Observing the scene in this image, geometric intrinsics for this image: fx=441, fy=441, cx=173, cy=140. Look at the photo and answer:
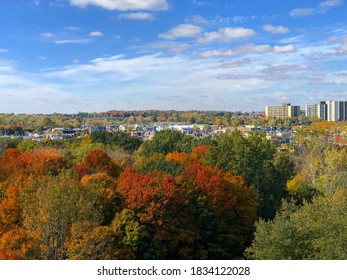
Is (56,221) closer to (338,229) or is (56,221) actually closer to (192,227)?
(192,227)

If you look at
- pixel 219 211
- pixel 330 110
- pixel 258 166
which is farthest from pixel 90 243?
pixel 330 110

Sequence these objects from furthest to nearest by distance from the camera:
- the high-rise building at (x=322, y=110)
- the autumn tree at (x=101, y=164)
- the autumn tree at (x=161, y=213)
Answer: the high-rise building at (x=322, y=110) → the autumn tree at (x=101, y=164) → the autumn tree at (x=161, y=213)

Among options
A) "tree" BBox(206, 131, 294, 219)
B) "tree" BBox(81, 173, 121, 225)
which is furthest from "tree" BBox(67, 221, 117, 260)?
"tree" BBox(206, 131, 294, 219)

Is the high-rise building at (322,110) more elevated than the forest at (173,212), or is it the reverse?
the high-rise building at (322,110)

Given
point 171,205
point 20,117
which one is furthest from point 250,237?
point 20,117

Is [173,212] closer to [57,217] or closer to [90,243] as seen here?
[90,243]

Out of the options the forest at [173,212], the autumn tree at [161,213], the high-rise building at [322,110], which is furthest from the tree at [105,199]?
the high-rise building at [322,110]

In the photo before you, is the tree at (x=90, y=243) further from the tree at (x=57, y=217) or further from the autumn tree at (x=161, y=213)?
the autumn tree at (x=161, y=213)

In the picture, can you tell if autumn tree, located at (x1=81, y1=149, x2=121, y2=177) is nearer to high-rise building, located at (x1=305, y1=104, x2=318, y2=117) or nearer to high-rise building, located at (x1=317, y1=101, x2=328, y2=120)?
high-rise building, located at (x1=317, y1=101, x2=328, y2=120)
